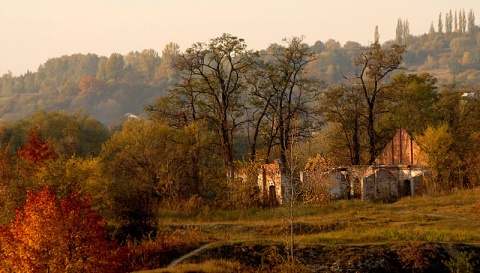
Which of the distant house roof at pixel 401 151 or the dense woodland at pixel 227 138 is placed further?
the distant house roof at pixel 401 151

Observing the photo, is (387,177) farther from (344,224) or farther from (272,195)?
(344,224)

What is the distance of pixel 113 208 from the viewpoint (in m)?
31.1

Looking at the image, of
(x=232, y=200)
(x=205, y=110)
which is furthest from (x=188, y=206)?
(x=205, y=110)

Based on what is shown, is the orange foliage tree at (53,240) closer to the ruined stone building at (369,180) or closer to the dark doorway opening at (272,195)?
the dark doorway opening at (272,195)

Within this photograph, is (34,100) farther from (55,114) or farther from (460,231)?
(460,231)

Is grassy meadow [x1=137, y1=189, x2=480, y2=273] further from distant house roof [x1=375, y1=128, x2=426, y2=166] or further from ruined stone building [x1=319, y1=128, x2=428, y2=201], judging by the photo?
distant house roof [x1=375, y1=128, x2=426, y2=166]

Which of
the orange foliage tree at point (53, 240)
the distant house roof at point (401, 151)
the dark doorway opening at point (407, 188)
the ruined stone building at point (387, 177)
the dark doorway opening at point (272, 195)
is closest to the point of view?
the orange foliage tree at point (53, 240)

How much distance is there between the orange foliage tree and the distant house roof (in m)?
29.4

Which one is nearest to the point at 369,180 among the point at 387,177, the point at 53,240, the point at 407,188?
the point at 387,177

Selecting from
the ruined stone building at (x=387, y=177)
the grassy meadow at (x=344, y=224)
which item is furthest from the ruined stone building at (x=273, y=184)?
the ruined stone building at (x=387, y=177)

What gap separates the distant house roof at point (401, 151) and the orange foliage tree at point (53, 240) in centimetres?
2938

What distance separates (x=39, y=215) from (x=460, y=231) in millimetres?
18499

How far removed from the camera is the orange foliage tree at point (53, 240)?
81.4ft

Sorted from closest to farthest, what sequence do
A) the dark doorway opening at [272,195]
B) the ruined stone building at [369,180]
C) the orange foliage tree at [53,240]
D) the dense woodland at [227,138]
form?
the orange foliage tree at [53,240] → the dense woodland at [227,138] → the dark doorway opening at [272,195] → the ruined stone building at [369,180]
